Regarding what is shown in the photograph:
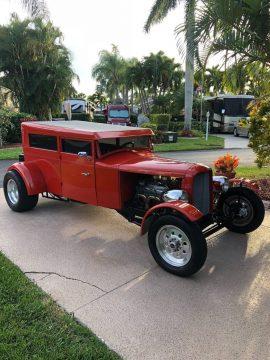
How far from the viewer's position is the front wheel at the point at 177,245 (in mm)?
3787

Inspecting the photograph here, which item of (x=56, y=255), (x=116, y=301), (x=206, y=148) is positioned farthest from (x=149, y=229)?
(x=206, y=148)

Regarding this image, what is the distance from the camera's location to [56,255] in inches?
178

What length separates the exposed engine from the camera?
4645 mm

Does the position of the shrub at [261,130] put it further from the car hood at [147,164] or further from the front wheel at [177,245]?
the front wheel at [177,245]

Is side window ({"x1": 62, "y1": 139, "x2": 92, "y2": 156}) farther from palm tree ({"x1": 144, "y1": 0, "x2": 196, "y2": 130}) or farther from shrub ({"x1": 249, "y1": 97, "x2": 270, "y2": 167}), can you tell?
Answer: shrub ({"x1": 249, "y1": 97, "x2": 270, "y2": 167})

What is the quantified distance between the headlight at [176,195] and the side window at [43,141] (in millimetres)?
2335

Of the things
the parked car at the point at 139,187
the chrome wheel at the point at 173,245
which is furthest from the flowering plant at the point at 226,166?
the chrome wheel at the point at 173,245

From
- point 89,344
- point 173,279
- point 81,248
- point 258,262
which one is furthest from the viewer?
point 81,248

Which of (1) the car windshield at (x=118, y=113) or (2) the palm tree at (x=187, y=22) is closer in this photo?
(2) the palm tree at (x=187, y=22)

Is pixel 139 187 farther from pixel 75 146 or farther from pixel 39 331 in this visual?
pixel 39 331

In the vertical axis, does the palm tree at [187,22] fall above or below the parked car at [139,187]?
above

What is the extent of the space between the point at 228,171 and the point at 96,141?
11.4 feet

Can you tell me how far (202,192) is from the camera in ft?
15.0

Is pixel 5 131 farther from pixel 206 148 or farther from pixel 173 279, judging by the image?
pixel 173 279
